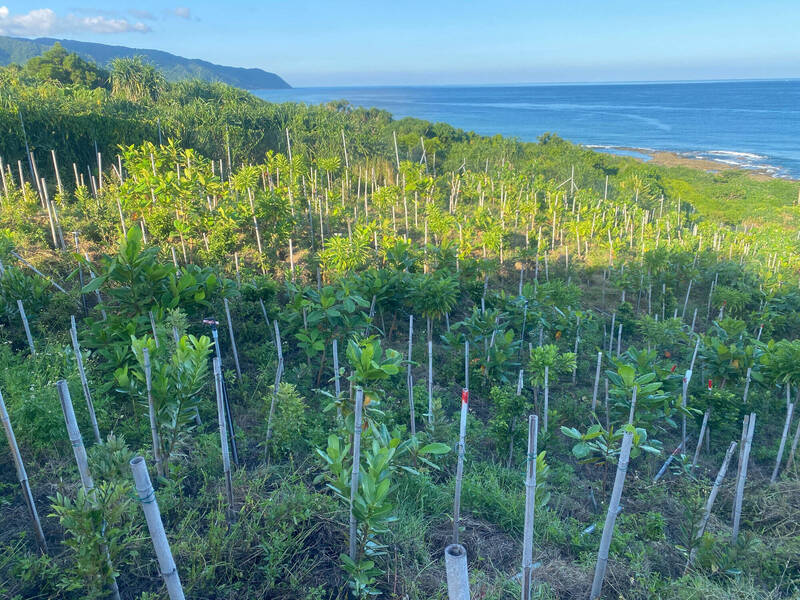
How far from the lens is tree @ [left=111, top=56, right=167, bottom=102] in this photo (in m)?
18.3

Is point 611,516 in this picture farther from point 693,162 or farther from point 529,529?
point 693,162

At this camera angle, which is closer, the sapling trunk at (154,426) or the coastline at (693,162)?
the sapling trunk at (154,426)

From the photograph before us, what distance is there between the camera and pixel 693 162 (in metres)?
37.2

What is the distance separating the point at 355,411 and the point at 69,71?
25.2 m

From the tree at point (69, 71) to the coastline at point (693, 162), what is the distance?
33222mm

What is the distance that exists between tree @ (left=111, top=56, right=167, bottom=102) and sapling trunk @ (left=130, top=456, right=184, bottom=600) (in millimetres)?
19568

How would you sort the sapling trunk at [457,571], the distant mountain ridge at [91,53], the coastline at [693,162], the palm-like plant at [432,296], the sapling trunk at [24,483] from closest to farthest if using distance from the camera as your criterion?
1. the sapling trunk at [457,571]
2. the sapling trunk at [24,483]
3. the palm-like plant at [432,296]
4. the coastline at [693,162]
5. the distant mountain ridge at [91,53]

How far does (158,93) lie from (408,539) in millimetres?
20039

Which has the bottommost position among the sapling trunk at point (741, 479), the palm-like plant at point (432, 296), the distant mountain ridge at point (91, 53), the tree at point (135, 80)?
the sapling trunk at point (741, 479)

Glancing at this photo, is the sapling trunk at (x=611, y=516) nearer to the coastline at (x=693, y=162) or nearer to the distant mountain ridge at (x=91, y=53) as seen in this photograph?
the coastline at (x=693, y=162)

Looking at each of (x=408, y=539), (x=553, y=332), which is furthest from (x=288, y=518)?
(x=553, y=332)

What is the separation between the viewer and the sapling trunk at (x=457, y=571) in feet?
5.92

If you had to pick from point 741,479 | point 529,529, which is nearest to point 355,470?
point 529,529

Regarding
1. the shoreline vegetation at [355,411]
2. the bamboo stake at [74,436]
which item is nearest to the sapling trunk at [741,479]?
the shoreline vegetation at [355,411]
